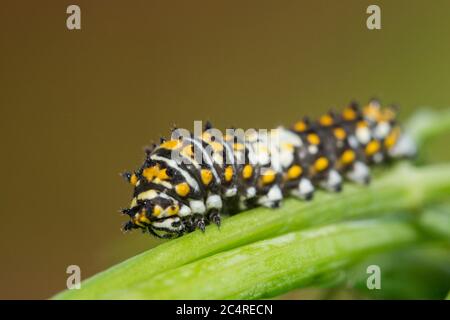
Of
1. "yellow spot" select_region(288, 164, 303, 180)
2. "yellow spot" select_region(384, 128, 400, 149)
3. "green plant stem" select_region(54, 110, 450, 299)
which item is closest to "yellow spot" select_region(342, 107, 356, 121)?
"yellow spot" select_region(384, 128, 400, 149)

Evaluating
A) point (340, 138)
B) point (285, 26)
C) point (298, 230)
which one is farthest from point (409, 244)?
point (285, 26)

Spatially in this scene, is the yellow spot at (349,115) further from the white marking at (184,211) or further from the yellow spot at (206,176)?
the white marking at (184,211)

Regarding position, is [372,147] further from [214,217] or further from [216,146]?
[214,217]

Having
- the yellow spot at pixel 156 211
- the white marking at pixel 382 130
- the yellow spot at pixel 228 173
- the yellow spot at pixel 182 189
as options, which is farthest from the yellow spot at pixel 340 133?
the yellow spot at pixel 156 211

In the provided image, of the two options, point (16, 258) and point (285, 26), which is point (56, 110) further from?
point (285, 26)

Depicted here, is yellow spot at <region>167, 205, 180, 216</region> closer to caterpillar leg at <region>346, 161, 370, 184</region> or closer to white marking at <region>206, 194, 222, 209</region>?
white marking at <region>206, 194, 222, 209</region>

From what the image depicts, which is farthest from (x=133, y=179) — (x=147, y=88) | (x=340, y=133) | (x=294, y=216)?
(x=147, y=88)

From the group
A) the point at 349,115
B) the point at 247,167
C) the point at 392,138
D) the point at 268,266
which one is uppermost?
the point at 349,115
